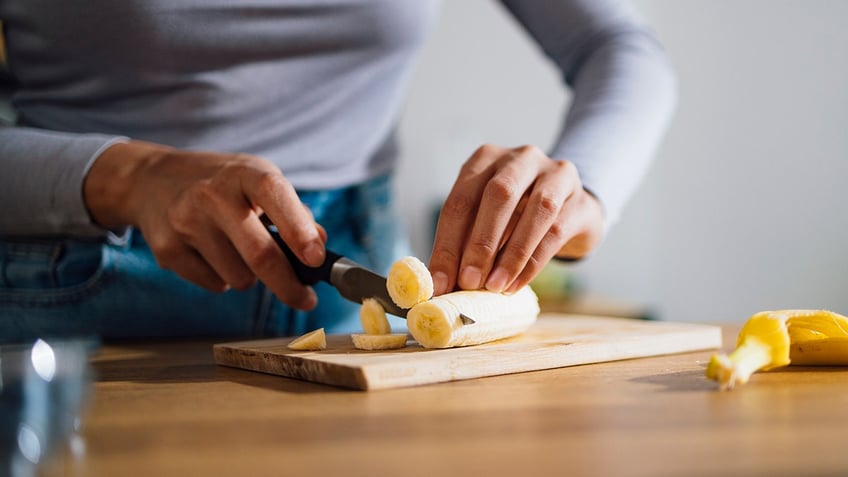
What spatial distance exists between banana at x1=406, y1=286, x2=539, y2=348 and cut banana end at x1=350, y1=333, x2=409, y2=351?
0.02 m

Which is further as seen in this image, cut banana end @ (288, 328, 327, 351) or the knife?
the knife

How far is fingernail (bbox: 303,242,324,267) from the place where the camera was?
1.02 meters

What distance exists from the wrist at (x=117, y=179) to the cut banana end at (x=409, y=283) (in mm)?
367

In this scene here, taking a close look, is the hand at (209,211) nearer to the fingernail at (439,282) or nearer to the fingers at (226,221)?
the fingers at (226,221)

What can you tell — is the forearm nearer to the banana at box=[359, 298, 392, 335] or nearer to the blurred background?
the banana at box=[359, 298, 392, 335]

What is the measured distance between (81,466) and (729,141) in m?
3.70

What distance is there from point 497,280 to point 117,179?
51 cm

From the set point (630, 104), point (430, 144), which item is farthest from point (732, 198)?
point (630, 104)

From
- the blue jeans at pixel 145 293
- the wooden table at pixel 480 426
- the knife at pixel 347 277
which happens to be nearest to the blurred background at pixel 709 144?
the blue jeans at pixel 145 293

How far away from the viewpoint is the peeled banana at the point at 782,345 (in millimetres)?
763

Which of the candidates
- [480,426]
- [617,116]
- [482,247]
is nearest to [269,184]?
[482,247]

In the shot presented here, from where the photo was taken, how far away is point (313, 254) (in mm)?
1027

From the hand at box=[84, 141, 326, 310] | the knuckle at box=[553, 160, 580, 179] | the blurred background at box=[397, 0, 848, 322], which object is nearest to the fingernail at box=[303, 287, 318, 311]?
the hand at box=[84, 141, 326, 310]

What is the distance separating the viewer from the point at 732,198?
3.81 m
